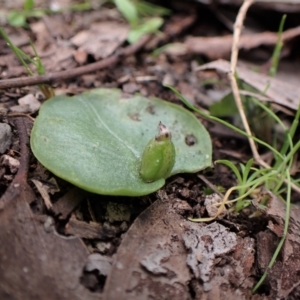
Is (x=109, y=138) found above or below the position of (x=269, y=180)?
above

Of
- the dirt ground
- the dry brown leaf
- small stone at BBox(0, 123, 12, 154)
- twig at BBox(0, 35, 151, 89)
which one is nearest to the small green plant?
twig at BBox(0, 35, 151, 89)

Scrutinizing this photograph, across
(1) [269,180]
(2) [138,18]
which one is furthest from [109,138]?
(2) [138,18]

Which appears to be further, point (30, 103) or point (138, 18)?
→ point (138, 18)

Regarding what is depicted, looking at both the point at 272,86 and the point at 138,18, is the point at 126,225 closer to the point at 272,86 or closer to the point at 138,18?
the point at 272,86

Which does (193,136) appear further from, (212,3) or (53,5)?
(53,5)

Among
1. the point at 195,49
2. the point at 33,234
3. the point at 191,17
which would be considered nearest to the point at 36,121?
the point at 33,234

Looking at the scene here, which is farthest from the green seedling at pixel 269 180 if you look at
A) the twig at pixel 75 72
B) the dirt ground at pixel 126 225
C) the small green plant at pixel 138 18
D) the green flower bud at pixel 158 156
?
the small green plant at pixel 138 18
